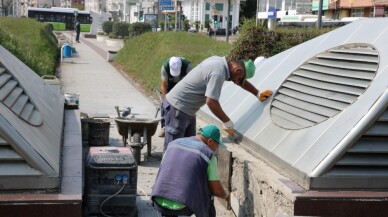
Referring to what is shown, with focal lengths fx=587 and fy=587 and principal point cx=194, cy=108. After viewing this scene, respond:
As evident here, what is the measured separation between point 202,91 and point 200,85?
0.07 meters

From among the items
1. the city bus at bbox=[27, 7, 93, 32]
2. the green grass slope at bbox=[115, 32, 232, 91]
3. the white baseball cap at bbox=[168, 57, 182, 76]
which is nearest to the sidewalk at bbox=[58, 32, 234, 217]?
Result: the green grass slope at bbox=[115, 32, 232, 91]

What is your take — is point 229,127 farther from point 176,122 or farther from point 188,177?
point 188,177

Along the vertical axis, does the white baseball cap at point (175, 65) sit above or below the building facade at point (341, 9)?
below

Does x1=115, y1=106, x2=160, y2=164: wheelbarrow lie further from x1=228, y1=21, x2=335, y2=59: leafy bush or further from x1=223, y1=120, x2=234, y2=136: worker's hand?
x1=228, y1=21, x2=335, y2=59: leafy bush

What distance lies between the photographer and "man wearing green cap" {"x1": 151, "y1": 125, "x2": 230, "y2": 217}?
175 inches

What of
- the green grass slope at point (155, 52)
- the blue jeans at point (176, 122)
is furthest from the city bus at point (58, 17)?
the blue jeans at point (176, 122)

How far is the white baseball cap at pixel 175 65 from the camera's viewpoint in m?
8.01

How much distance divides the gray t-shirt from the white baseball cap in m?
1.98

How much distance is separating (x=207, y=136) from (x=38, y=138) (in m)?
1.46

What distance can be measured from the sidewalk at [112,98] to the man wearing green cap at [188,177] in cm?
155

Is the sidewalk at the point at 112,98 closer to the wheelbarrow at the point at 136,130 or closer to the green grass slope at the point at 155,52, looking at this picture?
the wheelbarrow at the point at 136,130

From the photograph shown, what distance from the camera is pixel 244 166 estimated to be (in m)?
5.61

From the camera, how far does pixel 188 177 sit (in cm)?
443

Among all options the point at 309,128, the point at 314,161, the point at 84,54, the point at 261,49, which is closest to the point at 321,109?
the point at 309,128
